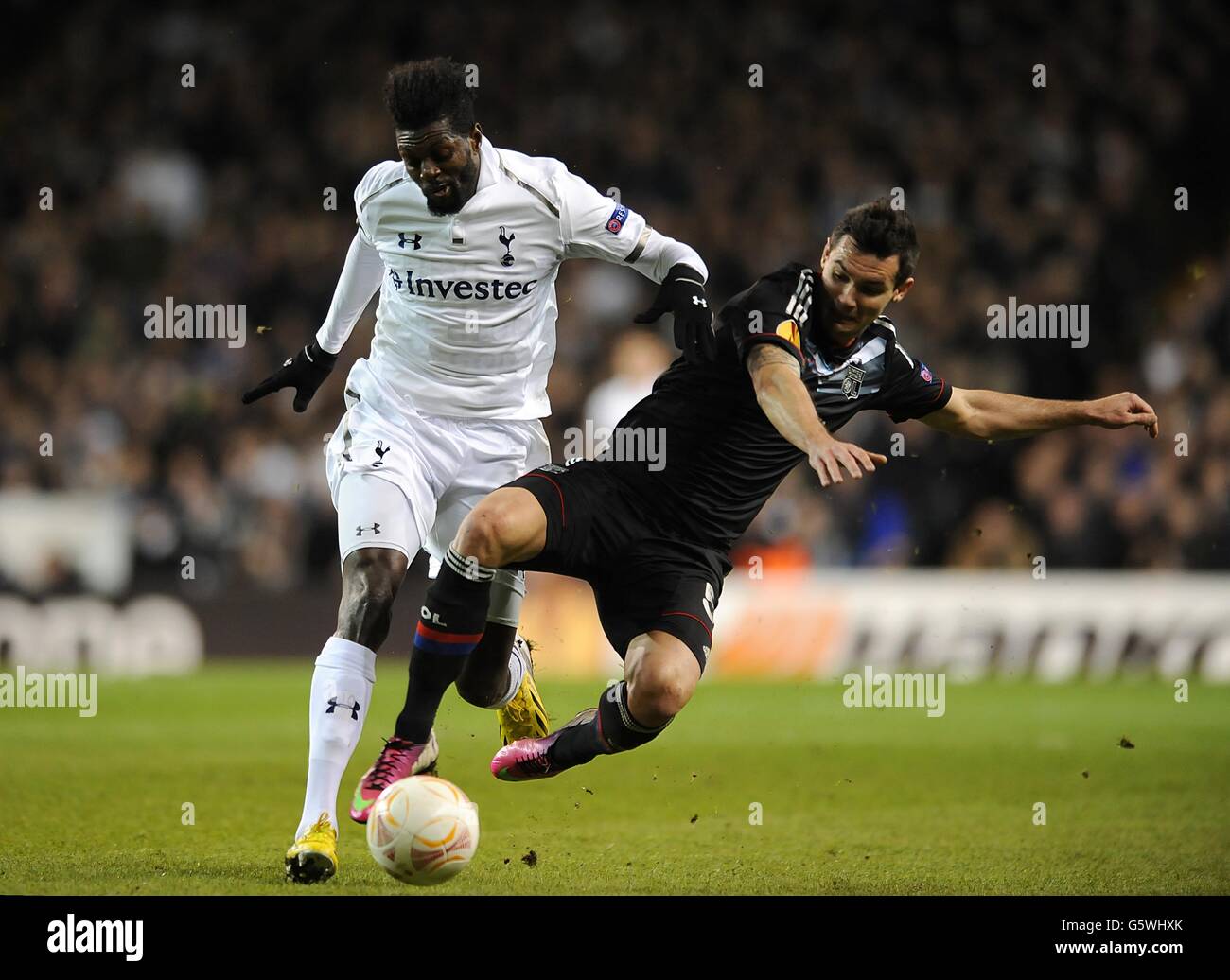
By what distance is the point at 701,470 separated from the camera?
5594 millimetres

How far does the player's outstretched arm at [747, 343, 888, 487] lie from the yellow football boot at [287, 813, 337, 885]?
189cm

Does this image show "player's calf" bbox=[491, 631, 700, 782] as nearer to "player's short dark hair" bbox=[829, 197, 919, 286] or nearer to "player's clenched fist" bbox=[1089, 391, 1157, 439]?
"player's short dark hair" bbox=[829, 197, 919, 286]

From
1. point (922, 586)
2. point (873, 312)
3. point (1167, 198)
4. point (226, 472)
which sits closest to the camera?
point (873, 312)

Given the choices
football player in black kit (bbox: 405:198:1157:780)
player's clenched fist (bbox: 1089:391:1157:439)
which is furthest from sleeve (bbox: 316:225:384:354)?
player's clenched fist (bbox: 1089:391:1157:439)

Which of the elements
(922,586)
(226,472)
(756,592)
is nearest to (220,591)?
(226,472)

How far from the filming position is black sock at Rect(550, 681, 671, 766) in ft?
17.8

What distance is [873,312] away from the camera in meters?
5.29

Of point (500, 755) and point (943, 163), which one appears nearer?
point (500, 755)

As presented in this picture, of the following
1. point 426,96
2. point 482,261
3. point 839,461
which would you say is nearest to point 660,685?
point 839,461

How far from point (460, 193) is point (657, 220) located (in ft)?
32.1

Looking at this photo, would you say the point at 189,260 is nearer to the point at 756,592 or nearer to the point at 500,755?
the point at 756,592

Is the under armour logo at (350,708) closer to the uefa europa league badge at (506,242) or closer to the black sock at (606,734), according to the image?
the black sock at (606,734)

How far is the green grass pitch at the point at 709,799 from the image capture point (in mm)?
5156

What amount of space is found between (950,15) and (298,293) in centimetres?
843
